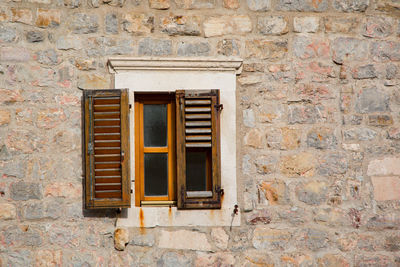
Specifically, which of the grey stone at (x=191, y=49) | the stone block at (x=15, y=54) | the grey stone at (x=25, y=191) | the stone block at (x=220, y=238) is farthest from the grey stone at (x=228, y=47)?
the grey stone at (x=25, y=191)

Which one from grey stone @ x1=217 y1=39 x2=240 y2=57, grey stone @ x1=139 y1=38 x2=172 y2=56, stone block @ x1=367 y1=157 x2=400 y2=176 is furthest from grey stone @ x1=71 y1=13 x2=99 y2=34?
stone block @ x1=367 y1=157 x2=400 y2=176

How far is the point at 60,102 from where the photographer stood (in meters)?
4.15

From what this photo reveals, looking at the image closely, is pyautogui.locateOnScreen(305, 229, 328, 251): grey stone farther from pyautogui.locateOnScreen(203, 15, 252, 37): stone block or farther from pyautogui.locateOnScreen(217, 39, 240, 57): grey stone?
pyautogui.locateOnScreen(203, 15, 252, 37): stone block

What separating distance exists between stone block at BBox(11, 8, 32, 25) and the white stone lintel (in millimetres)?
817

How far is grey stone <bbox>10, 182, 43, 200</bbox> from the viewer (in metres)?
4.11

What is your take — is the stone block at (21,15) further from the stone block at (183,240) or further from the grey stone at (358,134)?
the grey stone at (358,134)

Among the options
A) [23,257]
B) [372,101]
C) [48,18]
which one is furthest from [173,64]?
[23,257]

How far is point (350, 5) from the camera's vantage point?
4.34 m

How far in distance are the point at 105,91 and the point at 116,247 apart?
137cm

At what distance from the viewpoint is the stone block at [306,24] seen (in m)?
4.30

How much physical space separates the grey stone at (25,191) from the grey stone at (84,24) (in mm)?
1424

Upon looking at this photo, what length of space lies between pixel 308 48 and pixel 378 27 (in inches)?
27.3

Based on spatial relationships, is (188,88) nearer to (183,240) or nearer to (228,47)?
(228,47)

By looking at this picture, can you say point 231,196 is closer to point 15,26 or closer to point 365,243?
point 365,243
